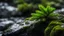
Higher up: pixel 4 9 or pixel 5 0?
pixel 5 0

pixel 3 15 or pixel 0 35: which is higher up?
pixel 3 15

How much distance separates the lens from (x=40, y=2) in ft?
40.8

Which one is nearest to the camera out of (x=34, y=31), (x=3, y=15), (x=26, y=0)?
(x=34, y=31)

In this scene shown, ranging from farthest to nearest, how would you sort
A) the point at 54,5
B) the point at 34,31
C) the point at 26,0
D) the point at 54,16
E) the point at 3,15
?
the point at 26,0, the point at 54,5, the point at 3,15, the point at 54,16, the point at 34,31

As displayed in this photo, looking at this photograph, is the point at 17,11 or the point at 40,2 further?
the point at 40,2

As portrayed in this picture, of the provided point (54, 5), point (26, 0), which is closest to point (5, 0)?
point (26, 0)

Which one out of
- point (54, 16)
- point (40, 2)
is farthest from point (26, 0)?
point (54, 16)

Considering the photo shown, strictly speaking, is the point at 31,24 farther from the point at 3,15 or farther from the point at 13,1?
the point at 13,1

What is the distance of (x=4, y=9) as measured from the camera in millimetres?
10672

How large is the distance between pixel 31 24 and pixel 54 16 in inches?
42.0

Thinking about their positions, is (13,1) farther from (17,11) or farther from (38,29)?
(38,29)

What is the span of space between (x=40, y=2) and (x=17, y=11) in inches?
104

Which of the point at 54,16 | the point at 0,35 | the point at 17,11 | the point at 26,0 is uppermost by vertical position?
the point at 26,0

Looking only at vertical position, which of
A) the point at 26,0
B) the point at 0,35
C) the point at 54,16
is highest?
the point at 26,0
